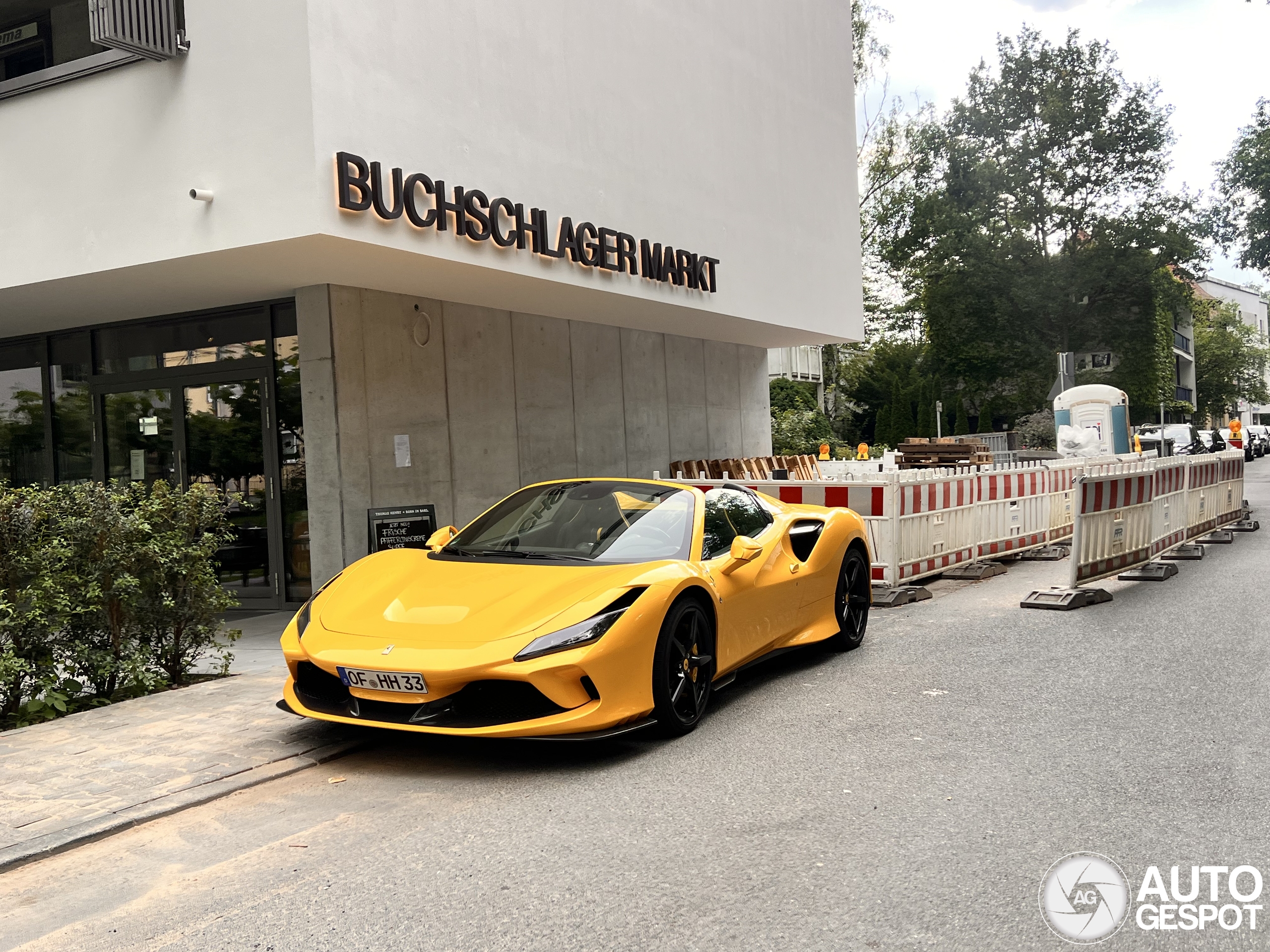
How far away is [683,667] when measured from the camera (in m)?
5.54

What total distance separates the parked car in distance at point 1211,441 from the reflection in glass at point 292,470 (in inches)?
1371

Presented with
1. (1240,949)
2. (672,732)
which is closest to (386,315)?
(672,732)

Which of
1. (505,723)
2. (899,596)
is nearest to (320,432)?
(899,596)

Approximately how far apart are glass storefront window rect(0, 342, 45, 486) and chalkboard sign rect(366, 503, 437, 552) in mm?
5382

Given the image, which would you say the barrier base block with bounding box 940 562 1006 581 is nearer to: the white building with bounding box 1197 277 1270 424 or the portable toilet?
the portable toilet

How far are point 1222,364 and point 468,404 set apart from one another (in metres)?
70.2

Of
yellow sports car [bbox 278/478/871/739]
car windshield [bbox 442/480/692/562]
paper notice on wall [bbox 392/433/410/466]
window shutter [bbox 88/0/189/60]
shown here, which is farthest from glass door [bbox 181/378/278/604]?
car windshield [bbox 442/480/692/562]

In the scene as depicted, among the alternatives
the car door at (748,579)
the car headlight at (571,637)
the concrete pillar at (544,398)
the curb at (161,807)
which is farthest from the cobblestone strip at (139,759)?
the concrete pillar at (544,398)

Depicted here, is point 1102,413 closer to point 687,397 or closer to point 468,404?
point 687,397

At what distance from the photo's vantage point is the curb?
420 cm

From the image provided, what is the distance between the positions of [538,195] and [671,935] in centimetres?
944

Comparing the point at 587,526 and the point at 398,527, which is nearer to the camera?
the point at 587,526

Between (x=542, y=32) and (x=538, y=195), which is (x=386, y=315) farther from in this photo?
(x=542, y=32)

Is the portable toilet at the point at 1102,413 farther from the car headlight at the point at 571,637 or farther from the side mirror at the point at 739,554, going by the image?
the car headlight at the point at 571,637
